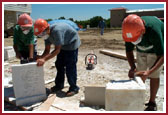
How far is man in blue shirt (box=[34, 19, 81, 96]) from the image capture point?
354 cm

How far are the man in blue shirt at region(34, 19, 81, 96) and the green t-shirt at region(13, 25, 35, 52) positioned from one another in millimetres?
516

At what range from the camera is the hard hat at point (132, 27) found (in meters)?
2.64

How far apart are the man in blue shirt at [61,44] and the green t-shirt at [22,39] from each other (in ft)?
1.69

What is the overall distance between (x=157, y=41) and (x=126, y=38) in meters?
0.46

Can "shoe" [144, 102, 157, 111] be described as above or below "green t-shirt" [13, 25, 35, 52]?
below

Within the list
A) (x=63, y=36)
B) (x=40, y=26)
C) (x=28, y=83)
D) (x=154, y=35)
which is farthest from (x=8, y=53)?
(x=154, y=35)

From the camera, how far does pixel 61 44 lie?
353cm

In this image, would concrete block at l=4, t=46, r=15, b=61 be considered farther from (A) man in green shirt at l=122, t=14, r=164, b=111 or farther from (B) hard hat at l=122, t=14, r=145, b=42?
(B) hard hat at l=122, t=14, r=145, b=42

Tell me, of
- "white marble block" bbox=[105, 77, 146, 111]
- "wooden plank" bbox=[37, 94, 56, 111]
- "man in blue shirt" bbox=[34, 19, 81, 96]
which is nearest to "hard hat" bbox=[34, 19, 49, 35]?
"man in blue shirt" bbox=[34, 19, 81, 96]

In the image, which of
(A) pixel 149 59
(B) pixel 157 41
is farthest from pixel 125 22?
(A) pixel 149 59

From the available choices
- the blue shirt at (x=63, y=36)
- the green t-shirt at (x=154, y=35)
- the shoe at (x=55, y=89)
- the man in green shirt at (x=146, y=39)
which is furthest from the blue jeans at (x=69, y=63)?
the green t-shirt at (x=154, y=35)

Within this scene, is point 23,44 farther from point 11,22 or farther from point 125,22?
point 11,22

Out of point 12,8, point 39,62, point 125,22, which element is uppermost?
point 12,8

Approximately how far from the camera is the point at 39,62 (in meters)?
3.55
